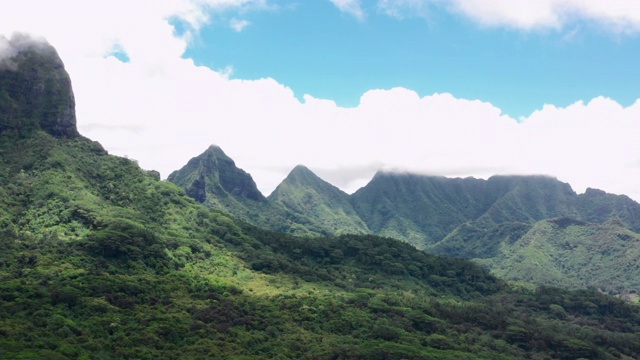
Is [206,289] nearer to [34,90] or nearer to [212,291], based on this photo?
[212,291]

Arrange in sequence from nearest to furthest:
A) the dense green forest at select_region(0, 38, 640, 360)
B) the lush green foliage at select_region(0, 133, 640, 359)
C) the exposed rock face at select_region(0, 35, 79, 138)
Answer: the lush green foliage at select_region(0, 133, 640, 359)
the dense green forest at select_region(0, 38, 640, 360)
the exposed rock face at select_region(0, 35, 79, 138)

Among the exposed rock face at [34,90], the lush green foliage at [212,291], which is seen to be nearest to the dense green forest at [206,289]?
the lush green foliage at [212,291]

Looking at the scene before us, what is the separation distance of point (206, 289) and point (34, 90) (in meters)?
79.8

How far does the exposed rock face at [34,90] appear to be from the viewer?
424ft

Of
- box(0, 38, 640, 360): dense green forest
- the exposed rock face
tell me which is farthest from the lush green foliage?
the exposed rock face

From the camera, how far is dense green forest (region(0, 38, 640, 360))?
72500 mm

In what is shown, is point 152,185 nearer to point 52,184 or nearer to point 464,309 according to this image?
point 52,184

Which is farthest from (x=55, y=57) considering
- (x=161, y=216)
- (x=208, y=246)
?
(x=208, y=246)

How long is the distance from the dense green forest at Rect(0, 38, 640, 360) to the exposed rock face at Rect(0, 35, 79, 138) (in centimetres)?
77

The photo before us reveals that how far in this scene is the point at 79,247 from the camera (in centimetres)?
9375

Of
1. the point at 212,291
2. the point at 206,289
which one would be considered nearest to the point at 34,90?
the point at 206,289

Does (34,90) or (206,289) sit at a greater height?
(34,90)

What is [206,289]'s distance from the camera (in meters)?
96.5

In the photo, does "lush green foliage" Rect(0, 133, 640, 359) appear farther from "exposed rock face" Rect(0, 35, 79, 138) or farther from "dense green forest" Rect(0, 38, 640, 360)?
"exposed rock face" Rect(0, 35, 79, 138)
